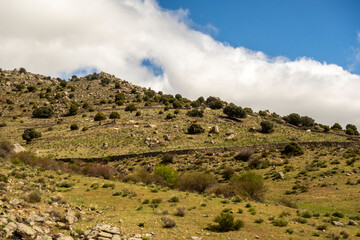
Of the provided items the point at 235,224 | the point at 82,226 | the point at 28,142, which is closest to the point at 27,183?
the point at 82,226

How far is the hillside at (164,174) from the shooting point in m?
14.9

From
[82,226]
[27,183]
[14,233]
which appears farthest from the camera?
[27,183]

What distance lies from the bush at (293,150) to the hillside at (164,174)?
0.30 metres

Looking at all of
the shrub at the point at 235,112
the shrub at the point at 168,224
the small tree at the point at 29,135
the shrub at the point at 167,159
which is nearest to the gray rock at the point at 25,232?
the shrub at the point at 168,224

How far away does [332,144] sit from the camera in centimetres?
4906

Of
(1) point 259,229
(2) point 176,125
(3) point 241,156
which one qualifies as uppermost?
(2) point 176,125

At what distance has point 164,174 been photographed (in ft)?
112

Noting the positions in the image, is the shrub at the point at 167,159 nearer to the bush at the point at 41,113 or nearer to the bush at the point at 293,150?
the bush at the point at 293,150

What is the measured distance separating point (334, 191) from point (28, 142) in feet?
220

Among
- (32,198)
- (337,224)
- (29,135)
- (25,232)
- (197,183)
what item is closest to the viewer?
(25,232)

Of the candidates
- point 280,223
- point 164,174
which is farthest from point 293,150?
point 280,223

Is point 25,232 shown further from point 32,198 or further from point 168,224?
point 168,224

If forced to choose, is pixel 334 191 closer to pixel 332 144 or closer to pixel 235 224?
pixel 235 224

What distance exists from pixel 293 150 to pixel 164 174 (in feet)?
Answer: 93.4
